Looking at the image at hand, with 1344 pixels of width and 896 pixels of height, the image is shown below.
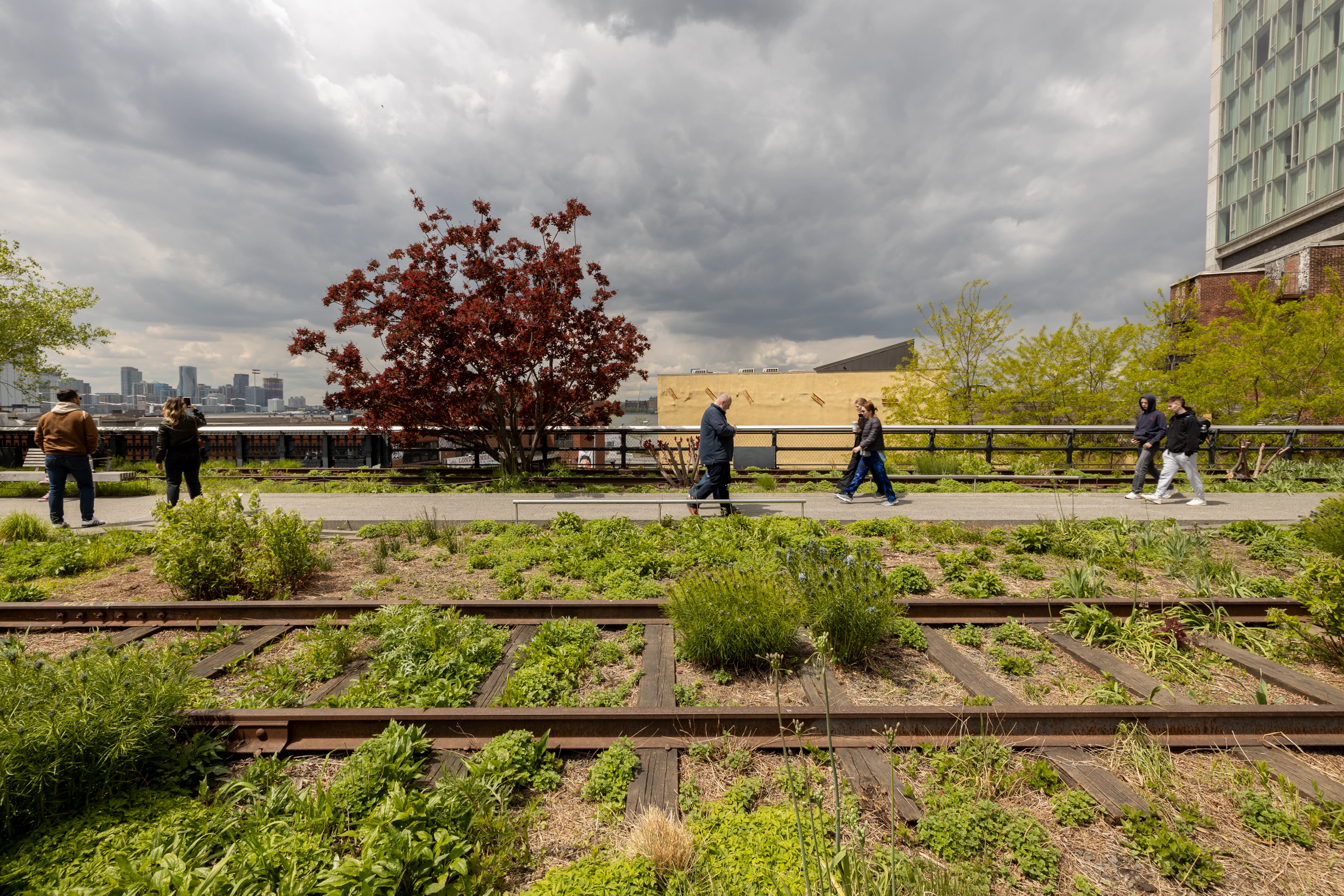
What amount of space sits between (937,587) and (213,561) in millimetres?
7428

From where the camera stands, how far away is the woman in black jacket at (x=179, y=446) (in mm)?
9203

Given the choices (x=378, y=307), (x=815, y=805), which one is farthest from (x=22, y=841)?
(x=378, y=307)

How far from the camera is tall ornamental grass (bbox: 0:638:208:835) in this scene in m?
2.47

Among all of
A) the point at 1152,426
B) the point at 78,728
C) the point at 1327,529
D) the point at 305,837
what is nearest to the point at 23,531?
the point at 78,728

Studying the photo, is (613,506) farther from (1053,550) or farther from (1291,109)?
(1291,109)

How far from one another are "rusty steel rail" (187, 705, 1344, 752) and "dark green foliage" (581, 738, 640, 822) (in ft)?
0.74

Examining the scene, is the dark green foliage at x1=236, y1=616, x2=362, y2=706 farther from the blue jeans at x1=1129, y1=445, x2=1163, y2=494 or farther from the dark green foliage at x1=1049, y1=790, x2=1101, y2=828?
the blue jeans at x1=1129, y1=445, x2=1163, y2=494

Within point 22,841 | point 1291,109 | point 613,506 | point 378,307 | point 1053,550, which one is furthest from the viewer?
point 1291,109

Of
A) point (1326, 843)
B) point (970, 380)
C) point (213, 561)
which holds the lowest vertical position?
point (1326, 843)

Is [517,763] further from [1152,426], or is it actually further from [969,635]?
[1152,426]

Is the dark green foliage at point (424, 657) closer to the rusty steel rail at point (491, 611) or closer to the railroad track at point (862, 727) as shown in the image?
the railroad track at point (862, 727)

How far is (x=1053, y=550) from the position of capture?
22.8 ft

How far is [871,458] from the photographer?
10344 millimetres

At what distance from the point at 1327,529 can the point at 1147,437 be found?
509 cm
